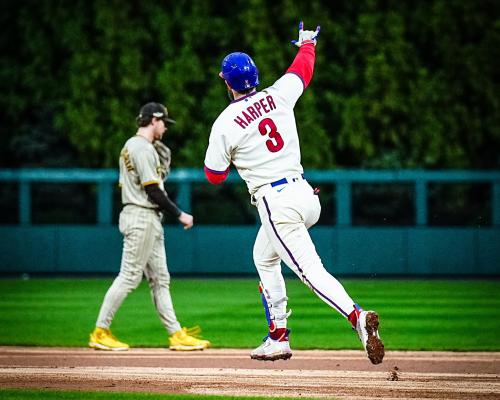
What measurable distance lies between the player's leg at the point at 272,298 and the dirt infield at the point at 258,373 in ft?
0.53

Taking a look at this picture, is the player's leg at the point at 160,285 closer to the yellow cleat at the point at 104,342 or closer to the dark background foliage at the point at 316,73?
the yellow cleat at the point at 104,342

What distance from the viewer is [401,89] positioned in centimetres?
2638

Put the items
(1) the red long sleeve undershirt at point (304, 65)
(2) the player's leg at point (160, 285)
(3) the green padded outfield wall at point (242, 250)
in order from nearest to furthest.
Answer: (1) the red long sleeve undershirt at point (304, 65)
(2) the player's leg at point (160, 285)
(3) the green padded outfield wall at point (242, 250)

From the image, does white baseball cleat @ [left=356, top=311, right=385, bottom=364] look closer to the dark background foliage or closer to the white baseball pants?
the white baseball pants

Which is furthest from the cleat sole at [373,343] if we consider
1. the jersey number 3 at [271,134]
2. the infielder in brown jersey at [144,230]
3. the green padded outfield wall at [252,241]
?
the green padded outfield wall at [252,241]

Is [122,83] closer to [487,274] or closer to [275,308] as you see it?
[487,274]

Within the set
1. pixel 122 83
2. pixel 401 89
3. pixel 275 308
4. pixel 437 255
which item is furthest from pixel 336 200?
pixel 275 308

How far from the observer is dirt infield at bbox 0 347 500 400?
726 centimetres

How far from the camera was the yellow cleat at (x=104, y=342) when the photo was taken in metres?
9.80

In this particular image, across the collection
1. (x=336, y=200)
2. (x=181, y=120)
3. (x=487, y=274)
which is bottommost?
(x=487, y=274)

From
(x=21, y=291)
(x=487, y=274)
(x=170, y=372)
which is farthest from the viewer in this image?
(x=487, y=274)

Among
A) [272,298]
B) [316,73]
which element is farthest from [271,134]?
[316,73]

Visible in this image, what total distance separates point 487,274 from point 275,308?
1546 cm

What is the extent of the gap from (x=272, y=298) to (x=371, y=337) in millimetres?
1244
